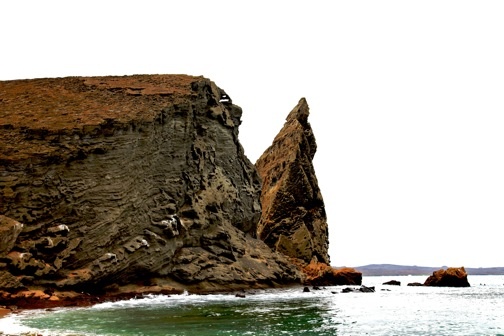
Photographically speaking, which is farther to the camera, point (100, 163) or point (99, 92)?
point (99, 92)

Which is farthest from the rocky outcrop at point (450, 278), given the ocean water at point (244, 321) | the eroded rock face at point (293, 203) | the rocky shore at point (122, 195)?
the ocean water at point (244, 321)

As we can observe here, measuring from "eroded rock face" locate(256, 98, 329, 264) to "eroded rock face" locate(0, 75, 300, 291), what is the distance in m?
23.0

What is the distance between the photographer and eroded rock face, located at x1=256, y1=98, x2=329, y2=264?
87.4m

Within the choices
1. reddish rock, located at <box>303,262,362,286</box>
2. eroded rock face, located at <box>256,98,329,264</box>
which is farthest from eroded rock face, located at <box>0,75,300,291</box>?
eroded rock face, located at <box>256,98,329,264</box>

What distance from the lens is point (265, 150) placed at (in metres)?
108

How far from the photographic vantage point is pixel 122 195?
4594cm

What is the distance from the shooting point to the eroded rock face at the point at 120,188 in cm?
4062

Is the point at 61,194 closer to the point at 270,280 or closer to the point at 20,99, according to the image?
the point at 20,99

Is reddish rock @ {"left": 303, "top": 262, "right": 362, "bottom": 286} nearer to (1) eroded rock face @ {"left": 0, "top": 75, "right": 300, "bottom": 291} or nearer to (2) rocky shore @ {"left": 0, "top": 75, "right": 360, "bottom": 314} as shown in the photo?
(2) rocky shore @ {"left": 0, "top": 75, "right": 360, "bottom": 314}

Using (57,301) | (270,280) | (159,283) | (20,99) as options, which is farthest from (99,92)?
(270,280)

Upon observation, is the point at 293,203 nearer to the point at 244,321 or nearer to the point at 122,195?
the point at 122,195

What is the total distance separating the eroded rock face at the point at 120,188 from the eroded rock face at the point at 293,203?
23.0 meters

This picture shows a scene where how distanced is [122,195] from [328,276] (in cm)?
4106

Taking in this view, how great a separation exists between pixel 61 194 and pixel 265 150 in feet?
223
